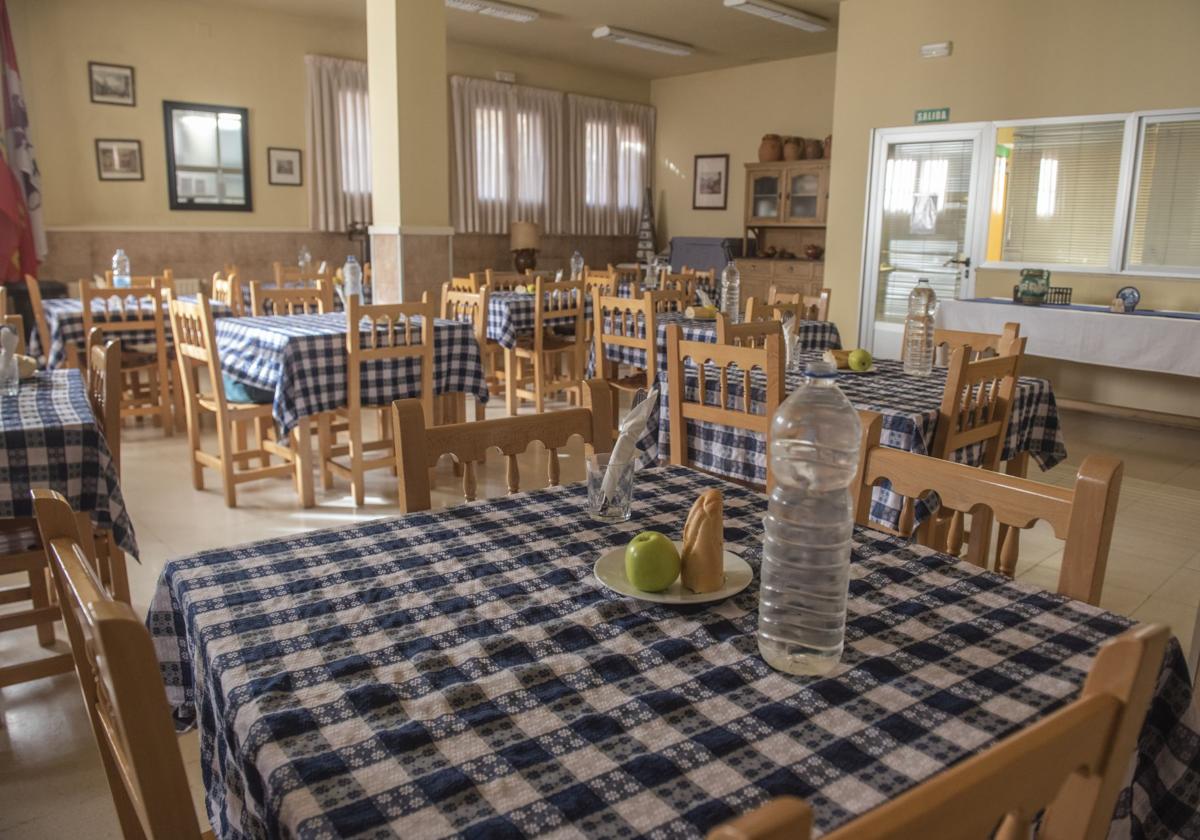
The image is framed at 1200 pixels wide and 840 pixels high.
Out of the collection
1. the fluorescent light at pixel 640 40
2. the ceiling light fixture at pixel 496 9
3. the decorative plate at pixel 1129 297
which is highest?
the fluorescent light at pixel 640 40

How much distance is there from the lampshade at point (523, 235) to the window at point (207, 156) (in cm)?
274

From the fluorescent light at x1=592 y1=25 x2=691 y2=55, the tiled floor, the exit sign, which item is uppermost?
the fluorescent light at x1=592 y1=25 x2=691 y2=55

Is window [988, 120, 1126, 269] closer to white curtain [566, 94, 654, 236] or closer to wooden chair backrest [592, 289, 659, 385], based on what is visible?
wooden chair backrest [592, 289, 659, 385]

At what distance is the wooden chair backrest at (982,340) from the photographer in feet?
9.55

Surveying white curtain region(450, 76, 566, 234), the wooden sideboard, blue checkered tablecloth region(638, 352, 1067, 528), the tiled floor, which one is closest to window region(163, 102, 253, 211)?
white curtain region(450, 76, 566, 234)

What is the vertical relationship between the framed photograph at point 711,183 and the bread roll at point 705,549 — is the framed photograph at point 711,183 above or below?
above

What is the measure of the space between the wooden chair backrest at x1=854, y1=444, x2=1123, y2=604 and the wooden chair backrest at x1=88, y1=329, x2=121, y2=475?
6.32ft

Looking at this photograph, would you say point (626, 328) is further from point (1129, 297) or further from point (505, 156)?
point (505, 156)

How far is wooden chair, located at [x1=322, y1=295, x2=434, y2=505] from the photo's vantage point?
3.58 m

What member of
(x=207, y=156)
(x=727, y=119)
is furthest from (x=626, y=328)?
(x=727, y=119)

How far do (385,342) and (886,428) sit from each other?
7.39ft

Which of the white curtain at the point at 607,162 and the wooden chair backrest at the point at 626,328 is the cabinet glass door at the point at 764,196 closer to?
the white curtain at the point at 607,162

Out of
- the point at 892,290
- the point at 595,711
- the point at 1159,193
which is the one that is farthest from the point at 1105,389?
the point at 595,711

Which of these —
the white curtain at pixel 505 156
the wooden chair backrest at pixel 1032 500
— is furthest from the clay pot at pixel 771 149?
the wooden chair backrest at pixel 1032 500
